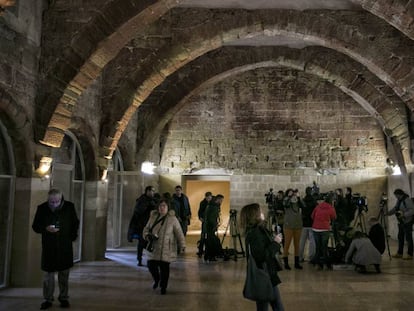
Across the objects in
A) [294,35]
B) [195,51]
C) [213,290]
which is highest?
[294,35]

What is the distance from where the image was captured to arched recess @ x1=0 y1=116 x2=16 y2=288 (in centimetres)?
586

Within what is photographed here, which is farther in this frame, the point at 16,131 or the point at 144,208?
the point at 144,208

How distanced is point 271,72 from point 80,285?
8854 millimetres

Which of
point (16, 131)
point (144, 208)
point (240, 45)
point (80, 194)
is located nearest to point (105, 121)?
point (80, 194)

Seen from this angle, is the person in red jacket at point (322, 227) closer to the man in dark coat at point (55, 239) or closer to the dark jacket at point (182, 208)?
the dark jacket at point (182, 208)

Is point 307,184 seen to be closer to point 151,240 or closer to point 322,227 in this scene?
point 322,227

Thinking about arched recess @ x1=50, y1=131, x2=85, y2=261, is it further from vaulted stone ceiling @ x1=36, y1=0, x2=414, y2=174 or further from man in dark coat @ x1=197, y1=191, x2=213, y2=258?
man in dark coat @ x1=197, y1=191, x2=213, y2=258

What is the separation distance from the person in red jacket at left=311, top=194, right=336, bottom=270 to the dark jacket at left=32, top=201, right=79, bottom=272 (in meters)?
4.16

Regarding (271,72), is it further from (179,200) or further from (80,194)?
(80,194)

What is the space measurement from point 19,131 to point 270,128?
27.4 feet

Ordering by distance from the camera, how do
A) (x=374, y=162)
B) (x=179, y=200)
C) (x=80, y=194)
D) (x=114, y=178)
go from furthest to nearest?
1. (x=374, y=162)
2. (x=114, y=178)
3. (x=179, y=200)
4. (x=80, y=194)

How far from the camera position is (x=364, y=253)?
273 inches

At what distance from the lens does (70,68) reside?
20.6 ft

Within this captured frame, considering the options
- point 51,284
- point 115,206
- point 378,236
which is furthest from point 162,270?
point 115,206
